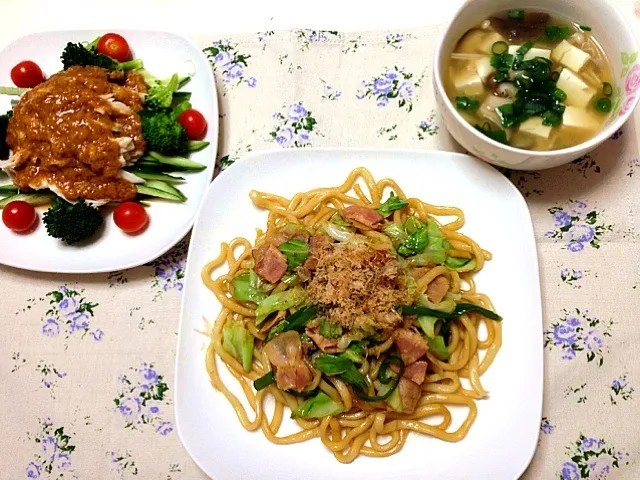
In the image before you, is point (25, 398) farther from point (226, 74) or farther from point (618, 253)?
point (618, 253)

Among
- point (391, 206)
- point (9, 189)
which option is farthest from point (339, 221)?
point (9, 189)

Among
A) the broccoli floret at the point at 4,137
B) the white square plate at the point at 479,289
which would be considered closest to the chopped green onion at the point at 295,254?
the white square plate at the point at 479,289

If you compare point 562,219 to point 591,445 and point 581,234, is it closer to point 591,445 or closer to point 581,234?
point 581,234

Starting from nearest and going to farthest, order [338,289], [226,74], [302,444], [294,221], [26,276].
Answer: [338,289]
[302,444]
[294,221]
[26,276]
[226,74]

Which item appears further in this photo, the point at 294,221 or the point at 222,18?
the point at 222,18

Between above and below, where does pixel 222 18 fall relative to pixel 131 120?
above

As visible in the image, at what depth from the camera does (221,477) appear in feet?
6.70

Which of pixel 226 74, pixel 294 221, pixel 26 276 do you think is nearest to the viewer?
pixel 294 221

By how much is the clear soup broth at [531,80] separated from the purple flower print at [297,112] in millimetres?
730

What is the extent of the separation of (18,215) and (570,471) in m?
2.50

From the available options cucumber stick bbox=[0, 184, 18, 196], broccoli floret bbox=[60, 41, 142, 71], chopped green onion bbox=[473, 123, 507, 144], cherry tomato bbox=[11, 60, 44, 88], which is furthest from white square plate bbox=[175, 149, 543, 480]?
cherry tomato bbox=[11, 60, 44, 88]

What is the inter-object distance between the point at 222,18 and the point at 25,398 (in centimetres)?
198

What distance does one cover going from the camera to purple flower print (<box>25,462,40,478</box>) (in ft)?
7.70

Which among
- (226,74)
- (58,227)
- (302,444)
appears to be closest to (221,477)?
(302,444)
